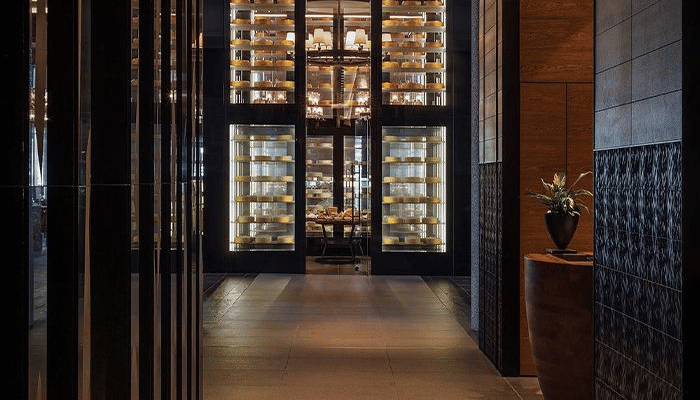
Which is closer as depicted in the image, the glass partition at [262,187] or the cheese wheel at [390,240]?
the cheese wheel at [390,240]

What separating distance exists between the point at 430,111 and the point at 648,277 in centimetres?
939

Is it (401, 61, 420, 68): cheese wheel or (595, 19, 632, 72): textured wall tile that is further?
(401, 61, 420, 68): cheese wheel

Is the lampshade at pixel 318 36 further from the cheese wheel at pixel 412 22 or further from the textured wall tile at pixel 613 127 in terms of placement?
the textured wall tile at pixel 613 127

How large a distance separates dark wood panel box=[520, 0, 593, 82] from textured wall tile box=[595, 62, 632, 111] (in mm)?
1842

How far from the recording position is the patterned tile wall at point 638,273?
3.11 metres

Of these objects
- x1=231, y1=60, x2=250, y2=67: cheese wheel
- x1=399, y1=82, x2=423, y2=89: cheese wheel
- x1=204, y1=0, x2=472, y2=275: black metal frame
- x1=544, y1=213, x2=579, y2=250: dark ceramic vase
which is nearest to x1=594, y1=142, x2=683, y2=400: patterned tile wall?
x1=544, y1=213, x2=579, y2=250: dark ceramic vase

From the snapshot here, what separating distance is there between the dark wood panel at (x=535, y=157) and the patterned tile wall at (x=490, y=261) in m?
0.18

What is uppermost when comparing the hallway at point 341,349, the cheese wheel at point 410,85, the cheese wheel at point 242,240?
the cheese wheel at point 410,85

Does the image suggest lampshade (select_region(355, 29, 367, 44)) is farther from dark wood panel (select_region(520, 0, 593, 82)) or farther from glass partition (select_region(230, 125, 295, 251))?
dark wood panel (select_region(520, 0, 593, 82))
